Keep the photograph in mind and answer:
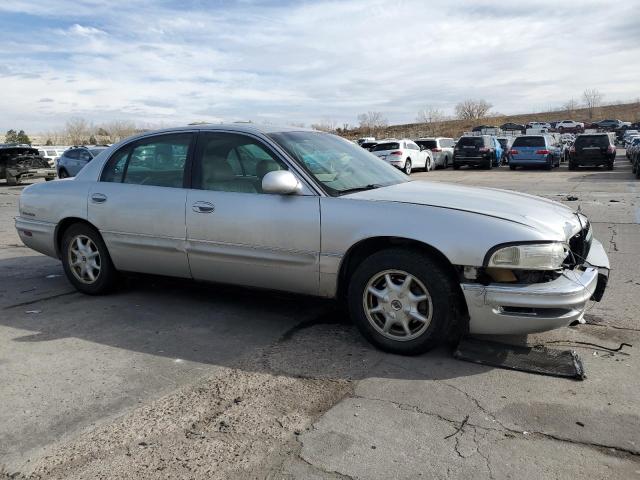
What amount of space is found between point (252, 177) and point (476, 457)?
8.91 ft

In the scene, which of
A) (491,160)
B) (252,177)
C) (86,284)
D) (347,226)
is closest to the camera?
(347,226)

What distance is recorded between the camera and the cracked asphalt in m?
2.72

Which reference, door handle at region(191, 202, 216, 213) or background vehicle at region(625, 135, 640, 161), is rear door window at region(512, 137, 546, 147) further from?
door handle at region(191, 202, 216, 213)

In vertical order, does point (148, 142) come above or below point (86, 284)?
above

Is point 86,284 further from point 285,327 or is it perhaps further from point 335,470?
point 335,470

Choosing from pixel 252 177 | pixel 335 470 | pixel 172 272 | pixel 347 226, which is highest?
pixel 252 177

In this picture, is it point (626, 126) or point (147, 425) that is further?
point (626, 126)

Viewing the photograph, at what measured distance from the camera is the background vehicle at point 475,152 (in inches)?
1089

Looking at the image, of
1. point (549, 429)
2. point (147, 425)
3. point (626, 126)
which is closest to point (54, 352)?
point (147, 425)

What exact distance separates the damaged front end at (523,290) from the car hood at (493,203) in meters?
0.20

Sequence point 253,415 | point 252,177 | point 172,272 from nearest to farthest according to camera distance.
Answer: point 253,415
point 252,177
point 172,272

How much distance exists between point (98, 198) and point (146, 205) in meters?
0.63

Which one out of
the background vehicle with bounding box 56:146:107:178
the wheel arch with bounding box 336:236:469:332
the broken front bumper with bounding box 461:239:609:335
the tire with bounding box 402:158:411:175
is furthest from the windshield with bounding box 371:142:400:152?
the broken front bumper with bounding box 461:239:609:335

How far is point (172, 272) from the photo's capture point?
496 centimetres
